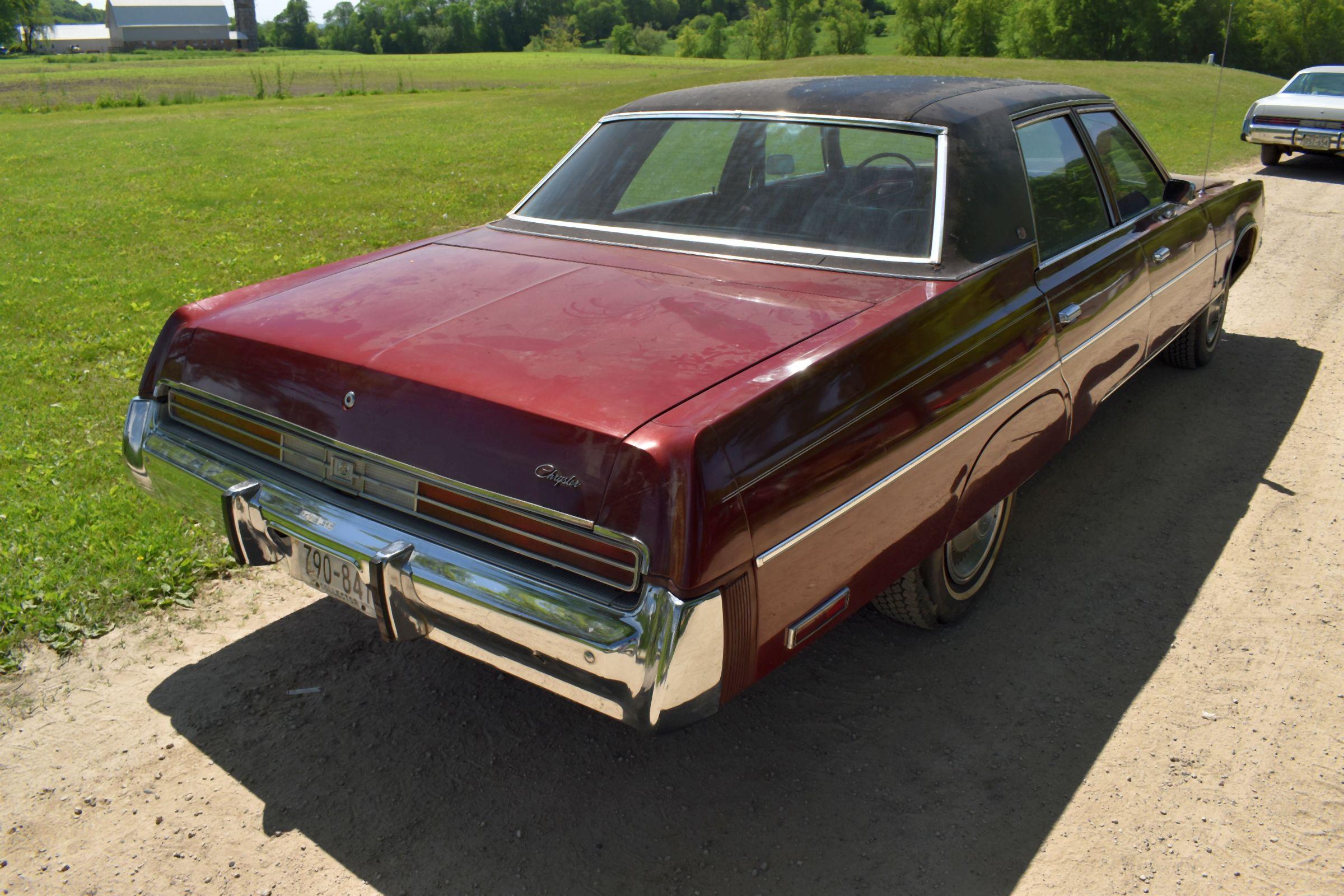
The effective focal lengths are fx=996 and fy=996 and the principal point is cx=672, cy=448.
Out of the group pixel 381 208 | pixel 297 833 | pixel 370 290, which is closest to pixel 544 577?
pixel 297 833

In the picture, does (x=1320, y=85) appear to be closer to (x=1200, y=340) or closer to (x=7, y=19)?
(x=1200, y=340)

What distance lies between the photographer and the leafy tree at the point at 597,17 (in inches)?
4412

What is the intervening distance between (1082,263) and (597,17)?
120 metres

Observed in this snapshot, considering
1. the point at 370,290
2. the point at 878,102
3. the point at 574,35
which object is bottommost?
the point at 370,290

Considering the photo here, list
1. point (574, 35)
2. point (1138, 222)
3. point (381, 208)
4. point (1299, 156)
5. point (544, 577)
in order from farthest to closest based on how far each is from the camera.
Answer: point (574, 35) → point (1299, 156) → point (381, 208) → point (1138, 222) → point (544, 577)

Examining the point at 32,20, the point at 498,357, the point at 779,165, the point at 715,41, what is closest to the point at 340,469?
the point at 498,357

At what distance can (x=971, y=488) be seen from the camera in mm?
2863

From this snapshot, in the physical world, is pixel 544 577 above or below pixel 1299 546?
above

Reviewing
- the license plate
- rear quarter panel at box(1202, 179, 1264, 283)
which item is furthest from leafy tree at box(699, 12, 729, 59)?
the license plate

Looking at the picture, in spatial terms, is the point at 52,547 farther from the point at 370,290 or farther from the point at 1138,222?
the point at 1138,222

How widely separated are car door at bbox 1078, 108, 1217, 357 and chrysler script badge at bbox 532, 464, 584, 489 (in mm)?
2854

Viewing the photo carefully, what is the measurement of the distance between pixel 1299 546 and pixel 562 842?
3.02 meters

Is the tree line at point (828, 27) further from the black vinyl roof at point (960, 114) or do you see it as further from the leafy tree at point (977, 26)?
the black vinyl roof at point (960, 114)

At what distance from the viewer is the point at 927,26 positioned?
270 ft
